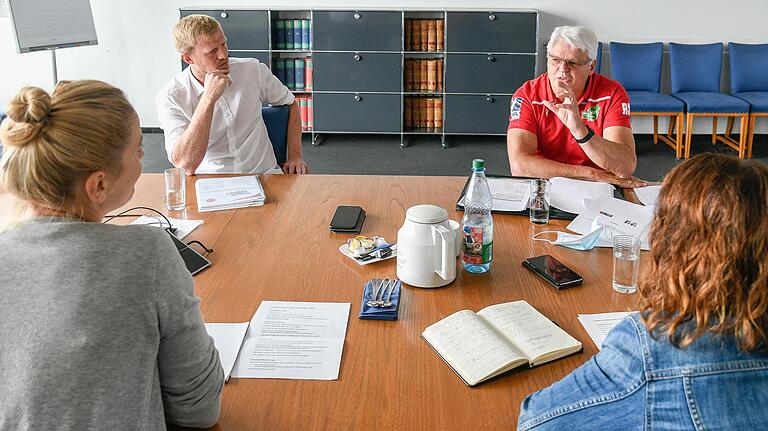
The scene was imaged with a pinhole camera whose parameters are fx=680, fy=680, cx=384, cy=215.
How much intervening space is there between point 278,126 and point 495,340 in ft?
5.97

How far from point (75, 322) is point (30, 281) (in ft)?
0.29

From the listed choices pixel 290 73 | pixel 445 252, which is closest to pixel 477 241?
pixel 445 252

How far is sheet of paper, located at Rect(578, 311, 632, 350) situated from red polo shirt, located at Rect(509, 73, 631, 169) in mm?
1295

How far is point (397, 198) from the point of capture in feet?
7.15

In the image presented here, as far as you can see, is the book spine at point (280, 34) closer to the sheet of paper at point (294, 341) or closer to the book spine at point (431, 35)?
the book spine at point (431, 35)

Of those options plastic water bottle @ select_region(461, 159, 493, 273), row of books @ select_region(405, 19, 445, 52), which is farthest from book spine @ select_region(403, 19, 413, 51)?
plastic water bottle @ select_region(461, 159, 493, 273)

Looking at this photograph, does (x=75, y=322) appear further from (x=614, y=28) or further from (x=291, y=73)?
(x=614, y=28)

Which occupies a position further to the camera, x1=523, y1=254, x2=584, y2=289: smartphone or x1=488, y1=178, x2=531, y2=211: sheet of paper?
x1=488, y1=178, x2=531, y2=211: sheet of paper

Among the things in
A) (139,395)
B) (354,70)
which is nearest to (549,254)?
(139,395)

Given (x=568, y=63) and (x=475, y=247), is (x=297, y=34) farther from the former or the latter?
(x=475, y=247)

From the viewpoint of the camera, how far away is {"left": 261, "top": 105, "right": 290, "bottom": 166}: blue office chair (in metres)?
2.85

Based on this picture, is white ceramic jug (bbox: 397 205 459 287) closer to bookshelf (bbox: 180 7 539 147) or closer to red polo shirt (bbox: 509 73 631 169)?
red polo shirt (bbox: 509 73 631 169)

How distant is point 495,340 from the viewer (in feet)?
4.25

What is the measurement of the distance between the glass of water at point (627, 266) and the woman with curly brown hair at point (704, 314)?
1.99 ft
